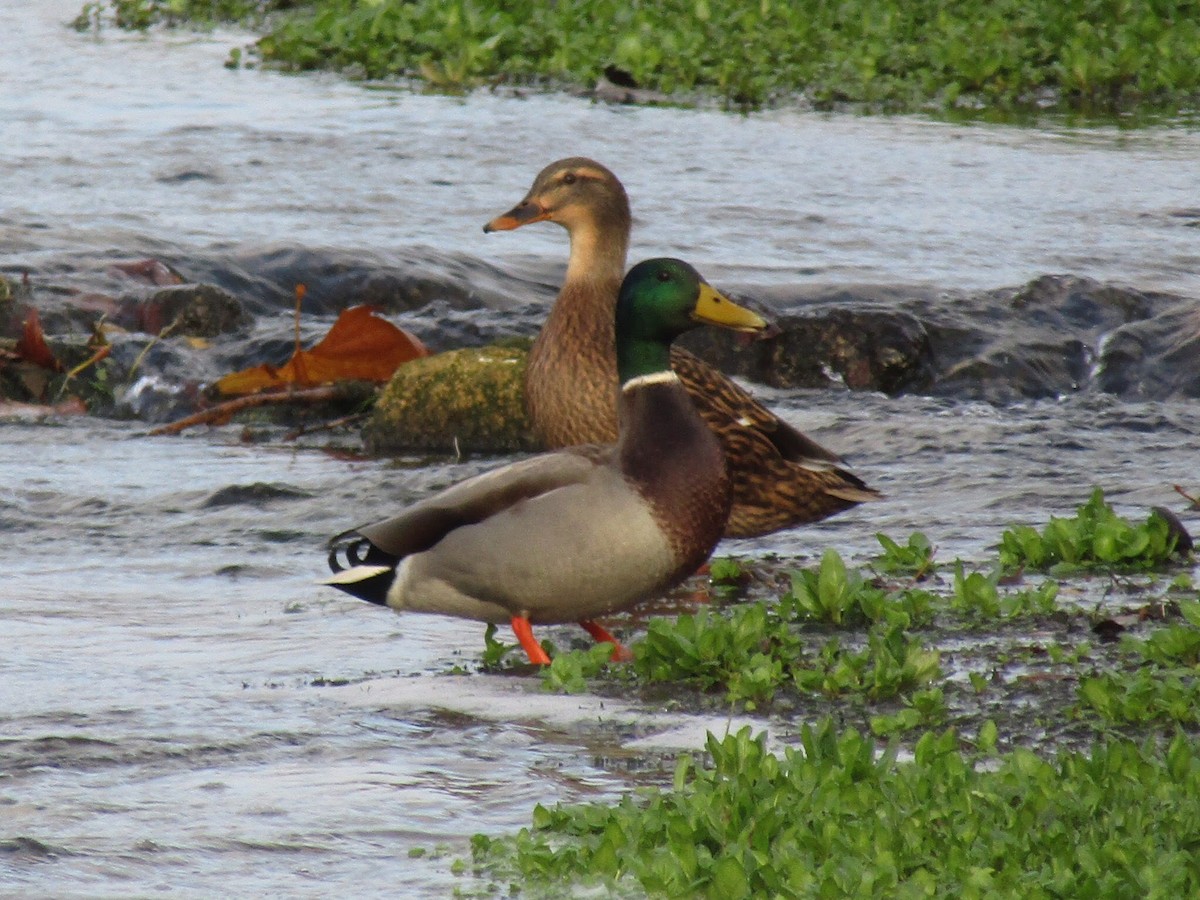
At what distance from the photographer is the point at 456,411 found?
811cm

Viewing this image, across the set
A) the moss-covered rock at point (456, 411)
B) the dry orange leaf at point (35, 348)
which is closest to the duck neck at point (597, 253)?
the moss-covered rock at point (456, 411)

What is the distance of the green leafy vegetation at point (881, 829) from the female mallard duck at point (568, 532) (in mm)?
1146

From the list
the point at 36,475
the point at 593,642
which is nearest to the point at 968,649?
the point at 593,642

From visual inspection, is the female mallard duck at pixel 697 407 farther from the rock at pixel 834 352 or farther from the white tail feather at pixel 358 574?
the rock at pixel 834 352

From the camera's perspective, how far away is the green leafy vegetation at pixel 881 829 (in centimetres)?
323

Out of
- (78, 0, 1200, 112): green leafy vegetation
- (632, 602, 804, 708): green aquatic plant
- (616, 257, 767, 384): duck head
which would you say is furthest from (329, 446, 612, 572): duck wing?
(78, 0, 1200, 112): green leafy vegetation

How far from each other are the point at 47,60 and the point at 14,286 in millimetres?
10871

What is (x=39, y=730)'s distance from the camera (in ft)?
14.4

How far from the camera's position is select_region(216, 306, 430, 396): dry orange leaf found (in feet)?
28.8

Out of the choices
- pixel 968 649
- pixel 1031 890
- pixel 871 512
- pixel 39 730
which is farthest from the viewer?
pixel 871 512

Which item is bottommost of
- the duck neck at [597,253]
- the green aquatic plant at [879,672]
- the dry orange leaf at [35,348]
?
the dry orange leaf at [35,348]

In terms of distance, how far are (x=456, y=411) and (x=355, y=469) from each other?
547 mm

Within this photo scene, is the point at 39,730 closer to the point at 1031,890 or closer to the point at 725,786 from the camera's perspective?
the point at 725,786

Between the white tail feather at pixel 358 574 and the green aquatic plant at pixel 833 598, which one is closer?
the green aquatic plant at pixel 833 598
